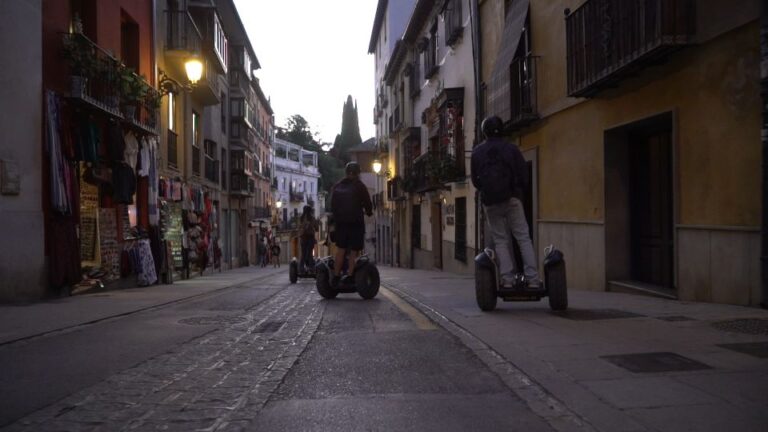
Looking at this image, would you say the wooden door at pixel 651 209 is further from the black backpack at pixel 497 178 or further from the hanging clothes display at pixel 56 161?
the hanging clothes display at pixel 56 161

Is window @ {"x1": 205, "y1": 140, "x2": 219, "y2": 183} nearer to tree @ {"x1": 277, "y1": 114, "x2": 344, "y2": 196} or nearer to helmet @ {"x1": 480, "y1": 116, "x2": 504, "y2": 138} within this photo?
helmet @ {"x1": 480, "y1": 116, "x2": 504, "y2": 138}

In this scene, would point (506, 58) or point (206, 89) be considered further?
point (206, 89)

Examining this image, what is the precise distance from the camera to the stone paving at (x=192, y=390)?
346 cm

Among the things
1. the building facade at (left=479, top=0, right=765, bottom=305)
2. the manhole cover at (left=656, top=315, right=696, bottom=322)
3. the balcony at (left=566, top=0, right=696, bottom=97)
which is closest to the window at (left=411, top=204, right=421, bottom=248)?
the building facade at (left=479, top=0, right=765, bottom=305)

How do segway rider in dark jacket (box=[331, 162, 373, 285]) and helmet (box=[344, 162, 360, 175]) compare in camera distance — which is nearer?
segway rider in dark jacket (box=[331, 162, 373, 285])

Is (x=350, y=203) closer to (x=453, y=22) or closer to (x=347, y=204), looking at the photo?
(x=347, y=204)

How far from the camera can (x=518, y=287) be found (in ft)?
22.6

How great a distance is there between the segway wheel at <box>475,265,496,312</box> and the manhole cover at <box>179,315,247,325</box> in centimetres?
240

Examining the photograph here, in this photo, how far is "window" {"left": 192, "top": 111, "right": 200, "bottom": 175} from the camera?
23203 mm

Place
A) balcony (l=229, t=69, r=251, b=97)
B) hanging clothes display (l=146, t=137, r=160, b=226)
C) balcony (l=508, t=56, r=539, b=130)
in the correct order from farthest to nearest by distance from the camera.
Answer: balcony (l=229, t=69, r=251, b=97) < hanging clothes display (l=146, t=137, r=160, b=226) < balcony (l=508, t=56, r=539, b=130)

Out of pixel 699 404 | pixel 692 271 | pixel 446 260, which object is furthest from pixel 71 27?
pixel 446 260

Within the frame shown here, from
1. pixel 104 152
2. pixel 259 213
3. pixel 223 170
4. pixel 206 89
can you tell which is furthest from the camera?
pixel 259 213

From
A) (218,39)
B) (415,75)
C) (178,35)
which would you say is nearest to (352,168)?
(178,35)

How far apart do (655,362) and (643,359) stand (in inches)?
4.3
